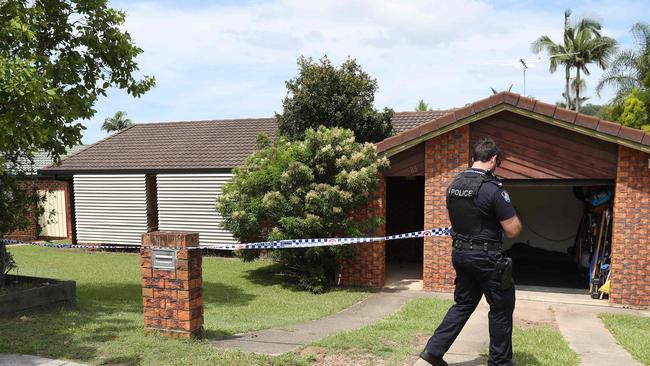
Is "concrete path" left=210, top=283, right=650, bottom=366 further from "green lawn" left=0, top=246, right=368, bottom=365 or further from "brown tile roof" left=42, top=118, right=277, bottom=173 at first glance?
"brown tile roof" left=42, top=118, right=277, bottom=173

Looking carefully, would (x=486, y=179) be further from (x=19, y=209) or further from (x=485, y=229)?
(x=19, y=209)

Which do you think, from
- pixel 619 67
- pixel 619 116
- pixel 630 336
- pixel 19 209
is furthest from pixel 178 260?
pixel 619 67

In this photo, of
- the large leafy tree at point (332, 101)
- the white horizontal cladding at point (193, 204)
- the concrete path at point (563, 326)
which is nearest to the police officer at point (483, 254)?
the concrete path at point (563, 326)

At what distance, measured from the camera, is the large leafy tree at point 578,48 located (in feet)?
114

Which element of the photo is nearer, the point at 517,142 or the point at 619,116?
the point at 517,142

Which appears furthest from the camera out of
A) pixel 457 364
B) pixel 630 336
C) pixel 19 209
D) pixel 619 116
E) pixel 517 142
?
pixel 619 116

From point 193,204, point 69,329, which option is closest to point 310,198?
point 69,329

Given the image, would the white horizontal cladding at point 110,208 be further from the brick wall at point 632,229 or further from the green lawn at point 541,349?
the brick wall at point 632,229

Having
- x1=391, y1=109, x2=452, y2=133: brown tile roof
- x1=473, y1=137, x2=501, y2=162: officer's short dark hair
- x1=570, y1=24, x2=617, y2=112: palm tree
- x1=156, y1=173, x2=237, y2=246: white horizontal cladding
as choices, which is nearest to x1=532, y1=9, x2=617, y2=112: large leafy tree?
x1=570, y1=24, x2=617, y2=112: palm tree

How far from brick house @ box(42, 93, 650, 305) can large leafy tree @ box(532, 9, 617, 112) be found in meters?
25.4

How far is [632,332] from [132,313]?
21.3 feet

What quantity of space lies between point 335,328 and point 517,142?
4.69 meters

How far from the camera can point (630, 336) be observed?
623cm

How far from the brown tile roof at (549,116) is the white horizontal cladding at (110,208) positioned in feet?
31.2
